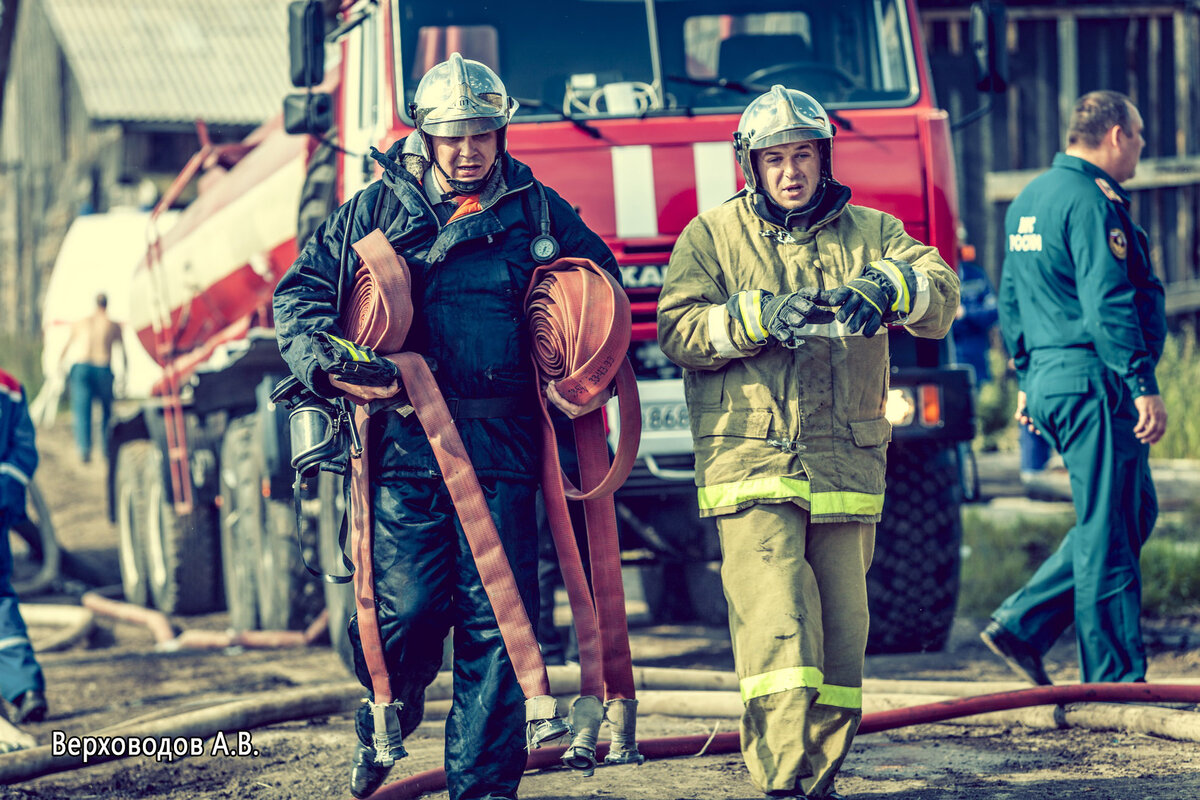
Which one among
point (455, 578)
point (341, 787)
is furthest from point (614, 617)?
point (341, 787)

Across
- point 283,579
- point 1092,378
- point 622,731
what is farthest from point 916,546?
point 283,579

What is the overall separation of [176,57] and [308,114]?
19.0 m

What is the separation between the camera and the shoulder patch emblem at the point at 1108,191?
568cm

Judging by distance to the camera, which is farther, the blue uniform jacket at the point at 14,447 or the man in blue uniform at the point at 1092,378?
the blue uniform jacket at the point at 14,447

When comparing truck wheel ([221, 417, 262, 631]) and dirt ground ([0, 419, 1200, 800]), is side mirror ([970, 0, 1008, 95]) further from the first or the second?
truck wheel ([221, 417, 262, 631])

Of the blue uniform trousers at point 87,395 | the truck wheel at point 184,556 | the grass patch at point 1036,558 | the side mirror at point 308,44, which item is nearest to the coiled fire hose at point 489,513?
the side mirror at point 308,44

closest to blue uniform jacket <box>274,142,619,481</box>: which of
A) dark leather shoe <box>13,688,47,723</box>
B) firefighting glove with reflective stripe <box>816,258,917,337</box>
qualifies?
firefighting glove with reflective stripe <box>816,258,917,337</box>

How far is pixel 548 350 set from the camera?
4332 millimetres

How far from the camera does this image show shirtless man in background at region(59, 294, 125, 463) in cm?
1462

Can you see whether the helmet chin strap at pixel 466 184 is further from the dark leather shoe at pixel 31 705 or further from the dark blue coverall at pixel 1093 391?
the dark leather shoe at pixel 31 705

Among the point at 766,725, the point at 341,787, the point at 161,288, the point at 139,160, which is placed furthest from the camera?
the point at 139,160

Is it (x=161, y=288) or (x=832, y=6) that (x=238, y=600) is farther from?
(x=832, y=6)

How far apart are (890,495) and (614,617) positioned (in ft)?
8.26

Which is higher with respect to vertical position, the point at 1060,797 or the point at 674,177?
the point at 674,177
